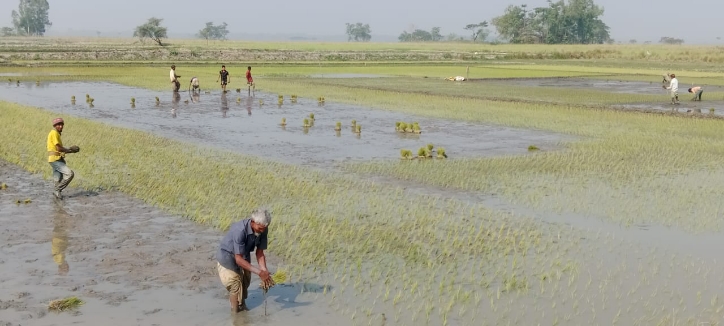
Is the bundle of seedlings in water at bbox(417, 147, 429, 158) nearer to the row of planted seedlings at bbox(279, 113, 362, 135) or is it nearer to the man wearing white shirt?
the row of planted seedlings at bbox(279, 113, 362, 135)

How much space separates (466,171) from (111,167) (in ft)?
21.6

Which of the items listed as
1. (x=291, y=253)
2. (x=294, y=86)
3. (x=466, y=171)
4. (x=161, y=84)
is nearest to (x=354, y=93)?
(x=294, y=86)

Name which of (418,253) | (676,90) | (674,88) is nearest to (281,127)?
(418,253)

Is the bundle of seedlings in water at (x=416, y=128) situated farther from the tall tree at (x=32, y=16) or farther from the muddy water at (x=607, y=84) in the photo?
the tall tree at (x=32, y=16)

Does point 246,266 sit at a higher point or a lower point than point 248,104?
higher

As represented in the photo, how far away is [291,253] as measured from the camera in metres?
8.51

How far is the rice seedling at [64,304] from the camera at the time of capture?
6.66 metres

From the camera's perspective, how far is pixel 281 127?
19.9 meters

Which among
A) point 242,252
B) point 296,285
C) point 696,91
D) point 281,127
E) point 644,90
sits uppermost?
point 696,91

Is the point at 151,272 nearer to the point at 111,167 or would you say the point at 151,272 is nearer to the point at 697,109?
the point at 111,167

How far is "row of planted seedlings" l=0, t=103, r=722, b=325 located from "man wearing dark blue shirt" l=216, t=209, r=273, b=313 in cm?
98

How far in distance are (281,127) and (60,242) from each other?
11.3m

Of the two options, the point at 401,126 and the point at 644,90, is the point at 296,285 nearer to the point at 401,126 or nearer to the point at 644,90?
the point at 401,126

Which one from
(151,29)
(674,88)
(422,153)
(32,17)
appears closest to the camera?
(422,153)
